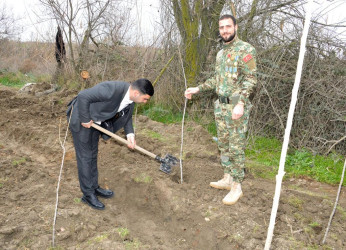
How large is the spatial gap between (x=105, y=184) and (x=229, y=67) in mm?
2614

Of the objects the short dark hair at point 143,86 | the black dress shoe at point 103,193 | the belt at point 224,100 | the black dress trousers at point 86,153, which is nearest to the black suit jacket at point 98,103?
the black dress trousers at point 86,153

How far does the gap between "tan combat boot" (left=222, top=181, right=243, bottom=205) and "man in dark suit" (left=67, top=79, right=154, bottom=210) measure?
146cm

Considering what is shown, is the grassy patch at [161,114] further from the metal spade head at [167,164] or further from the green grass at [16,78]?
the green grass at [16,78]

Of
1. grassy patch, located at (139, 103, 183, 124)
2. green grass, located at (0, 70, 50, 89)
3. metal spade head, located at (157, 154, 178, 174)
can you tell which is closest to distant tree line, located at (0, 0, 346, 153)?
grassy patch, located at (139, 103, 183, 124)

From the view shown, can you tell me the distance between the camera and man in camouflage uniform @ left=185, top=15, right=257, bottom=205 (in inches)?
127

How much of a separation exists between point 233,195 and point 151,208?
1.15 metres

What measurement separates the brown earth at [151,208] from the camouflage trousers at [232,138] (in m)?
0.50

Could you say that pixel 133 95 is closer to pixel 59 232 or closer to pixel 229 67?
pixel 229 67

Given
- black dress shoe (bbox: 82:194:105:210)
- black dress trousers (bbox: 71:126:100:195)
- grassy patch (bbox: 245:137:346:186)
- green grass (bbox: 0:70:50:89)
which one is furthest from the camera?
green grass (bbox: 0:70:50:89)

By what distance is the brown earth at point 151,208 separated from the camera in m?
2.98

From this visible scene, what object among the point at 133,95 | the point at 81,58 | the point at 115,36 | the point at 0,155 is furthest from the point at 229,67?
the point at 81,58

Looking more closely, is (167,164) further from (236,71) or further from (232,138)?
(236,71)

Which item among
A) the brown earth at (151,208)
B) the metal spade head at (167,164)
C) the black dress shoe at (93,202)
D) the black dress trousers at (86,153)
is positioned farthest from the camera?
the metal spade head at (167,164)

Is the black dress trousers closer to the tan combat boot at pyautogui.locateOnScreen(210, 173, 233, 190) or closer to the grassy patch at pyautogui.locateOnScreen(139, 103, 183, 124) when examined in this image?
the tan combat boot at pyautogui.locateOnScreen(210, 173, 233, 190)
